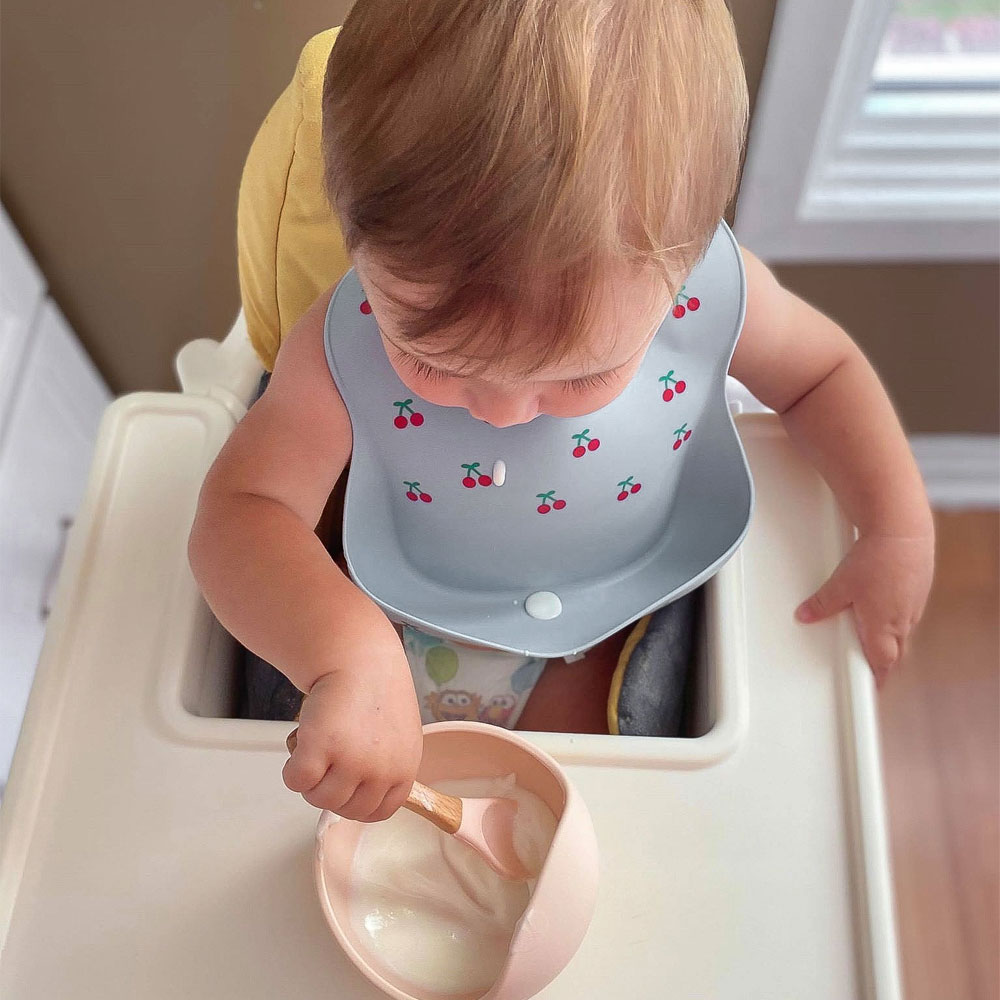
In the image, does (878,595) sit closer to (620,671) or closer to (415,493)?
(620,671)

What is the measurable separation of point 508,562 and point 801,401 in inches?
8.6

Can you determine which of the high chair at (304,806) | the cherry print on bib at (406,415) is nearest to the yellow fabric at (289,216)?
the high chair at (304,806)

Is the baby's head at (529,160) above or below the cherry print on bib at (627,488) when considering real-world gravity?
above

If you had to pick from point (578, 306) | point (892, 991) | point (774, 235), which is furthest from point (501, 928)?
point (774, 235)

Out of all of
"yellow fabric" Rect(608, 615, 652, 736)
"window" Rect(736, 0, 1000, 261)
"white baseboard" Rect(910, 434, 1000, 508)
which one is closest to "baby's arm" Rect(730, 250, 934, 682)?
"yellow fabric" Rect(608, 615, 652, 736)

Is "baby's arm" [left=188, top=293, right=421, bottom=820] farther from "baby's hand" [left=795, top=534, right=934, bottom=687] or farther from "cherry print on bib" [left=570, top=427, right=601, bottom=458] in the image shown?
"baby's hand" [left=795, top=534, right=934, bottom=687]

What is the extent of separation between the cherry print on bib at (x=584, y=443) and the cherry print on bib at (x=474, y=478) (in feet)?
0.18

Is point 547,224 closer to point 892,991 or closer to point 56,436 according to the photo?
point 892,991

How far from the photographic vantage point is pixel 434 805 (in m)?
0.54

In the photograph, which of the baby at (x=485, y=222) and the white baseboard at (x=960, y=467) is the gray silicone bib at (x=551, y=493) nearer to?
the baby at (x=485, y=222)

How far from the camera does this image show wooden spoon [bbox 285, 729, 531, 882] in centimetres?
54

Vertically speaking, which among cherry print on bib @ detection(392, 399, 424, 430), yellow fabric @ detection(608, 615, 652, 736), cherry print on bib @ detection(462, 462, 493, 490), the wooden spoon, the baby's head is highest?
the baby's head

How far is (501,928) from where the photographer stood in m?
0.55

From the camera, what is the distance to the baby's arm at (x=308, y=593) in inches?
20.8
